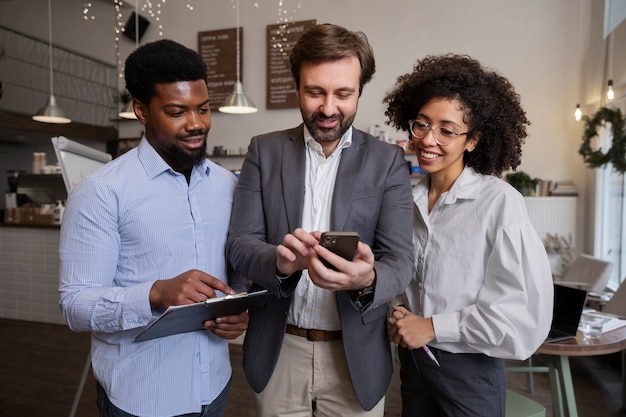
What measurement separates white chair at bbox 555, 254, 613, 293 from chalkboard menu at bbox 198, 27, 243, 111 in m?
5.37

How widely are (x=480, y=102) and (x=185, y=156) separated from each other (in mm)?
885

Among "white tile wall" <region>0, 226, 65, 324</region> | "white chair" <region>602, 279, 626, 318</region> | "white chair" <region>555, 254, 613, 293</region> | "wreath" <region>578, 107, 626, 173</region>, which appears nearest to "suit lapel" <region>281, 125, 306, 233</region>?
"white chair" <region>602, 279, 626, 318</region>

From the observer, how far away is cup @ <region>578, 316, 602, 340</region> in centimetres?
213

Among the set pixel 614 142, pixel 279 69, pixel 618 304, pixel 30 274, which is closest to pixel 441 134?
pixel 618 304

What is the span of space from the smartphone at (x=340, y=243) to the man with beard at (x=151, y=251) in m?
0.35

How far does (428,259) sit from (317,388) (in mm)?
500

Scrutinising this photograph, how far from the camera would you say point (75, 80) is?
26.8ft

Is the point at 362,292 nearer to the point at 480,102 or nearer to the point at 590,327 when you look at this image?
the point at 480,102

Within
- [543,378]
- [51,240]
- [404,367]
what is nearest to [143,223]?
[404,367]

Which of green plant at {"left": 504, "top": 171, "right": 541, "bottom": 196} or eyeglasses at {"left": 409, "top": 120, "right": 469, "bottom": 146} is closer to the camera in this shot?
eyeglasses at {"left": 409, "top": 120, "right": 469, "bottom": 146}

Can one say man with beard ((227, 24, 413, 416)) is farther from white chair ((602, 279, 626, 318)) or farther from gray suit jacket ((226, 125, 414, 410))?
white chair ((602, 279, 626, 318))

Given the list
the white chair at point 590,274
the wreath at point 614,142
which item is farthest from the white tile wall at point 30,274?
the wreath at point 614,142

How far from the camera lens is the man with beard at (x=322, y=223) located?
1191mm

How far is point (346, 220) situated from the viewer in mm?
1207
